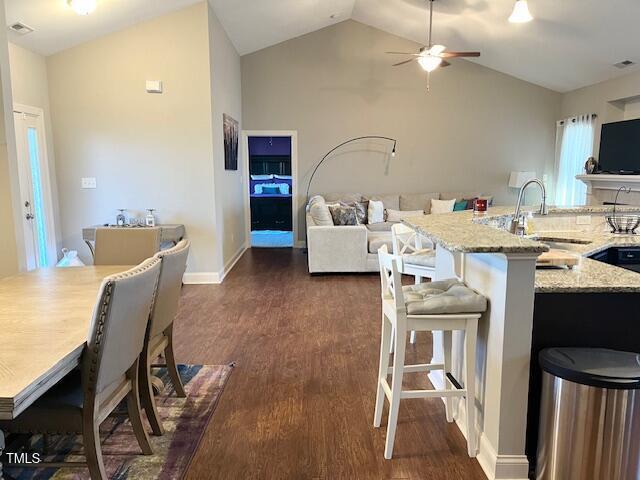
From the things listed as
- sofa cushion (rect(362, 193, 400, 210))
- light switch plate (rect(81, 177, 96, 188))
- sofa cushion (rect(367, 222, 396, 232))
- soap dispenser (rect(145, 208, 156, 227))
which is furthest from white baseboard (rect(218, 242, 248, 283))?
sofa cushion (rect(362, 193, 400, 210))

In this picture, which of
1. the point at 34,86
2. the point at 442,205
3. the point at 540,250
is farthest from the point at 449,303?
the point at 442,205

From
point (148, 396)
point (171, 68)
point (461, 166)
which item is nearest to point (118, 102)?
point (171, 68)

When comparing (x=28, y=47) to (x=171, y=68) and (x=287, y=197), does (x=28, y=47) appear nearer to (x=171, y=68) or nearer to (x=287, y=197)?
(x=171, y=68)

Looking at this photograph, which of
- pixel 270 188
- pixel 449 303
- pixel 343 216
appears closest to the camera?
pixel 449 303

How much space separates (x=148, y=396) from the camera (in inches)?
89.3

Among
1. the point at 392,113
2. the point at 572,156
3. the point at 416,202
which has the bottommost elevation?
the point at 416,202

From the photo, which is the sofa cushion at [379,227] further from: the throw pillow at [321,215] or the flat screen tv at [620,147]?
the flat screen tv at [620,147]

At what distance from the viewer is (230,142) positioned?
20.4 ft

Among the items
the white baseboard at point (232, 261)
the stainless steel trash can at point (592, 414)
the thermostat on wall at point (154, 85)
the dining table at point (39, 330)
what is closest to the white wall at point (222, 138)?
the white baseboard at point (232, 261)

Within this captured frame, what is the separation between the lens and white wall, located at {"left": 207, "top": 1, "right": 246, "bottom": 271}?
17.2 ft

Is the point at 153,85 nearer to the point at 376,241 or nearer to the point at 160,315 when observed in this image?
the point at 376,241

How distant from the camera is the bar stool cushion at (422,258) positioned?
3449 millimetres

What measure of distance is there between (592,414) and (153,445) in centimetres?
193

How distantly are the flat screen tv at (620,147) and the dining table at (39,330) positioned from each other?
6.05 m
